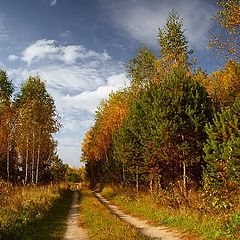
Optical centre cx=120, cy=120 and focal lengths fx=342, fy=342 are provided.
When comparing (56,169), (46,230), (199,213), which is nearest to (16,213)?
(46,230)

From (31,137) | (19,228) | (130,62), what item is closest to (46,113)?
(31,137)

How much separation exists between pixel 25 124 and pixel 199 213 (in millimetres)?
24705

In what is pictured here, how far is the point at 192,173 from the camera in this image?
23.5 meters

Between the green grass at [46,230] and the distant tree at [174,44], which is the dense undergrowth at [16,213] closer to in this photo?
the green grass at [46,230]

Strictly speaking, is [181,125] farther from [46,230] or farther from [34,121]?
[34,121]

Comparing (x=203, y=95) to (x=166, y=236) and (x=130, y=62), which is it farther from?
(x=130, y=62)

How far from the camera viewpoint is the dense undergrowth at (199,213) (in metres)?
12.1

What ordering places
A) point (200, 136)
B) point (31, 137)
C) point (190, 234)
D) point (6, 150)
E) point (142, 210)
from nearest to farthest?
1. point (190, 234)
2. point (200, 136)
3. point (142, 210)
4. point (31, 137)
5. point (6, 150)

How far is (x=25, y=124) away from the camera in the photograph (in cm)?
3566

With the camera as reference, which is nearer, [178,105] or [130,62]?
[178,105]

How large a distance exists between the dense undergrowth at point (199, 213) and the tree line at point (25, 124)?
18.2 meters

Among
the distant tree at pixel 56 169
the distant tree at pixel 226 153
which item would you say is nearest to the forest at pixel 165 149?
the distant tree at pixel 226 153

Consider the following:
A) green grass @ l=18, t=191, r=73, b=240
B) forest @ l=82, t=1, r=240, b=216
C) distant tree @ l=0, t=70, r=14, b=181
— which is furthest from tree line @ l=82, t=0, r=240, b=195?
distant tree @ l=0, t=70, r=14, b=181

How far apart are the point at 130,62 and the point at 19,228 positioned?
26.8 metres
